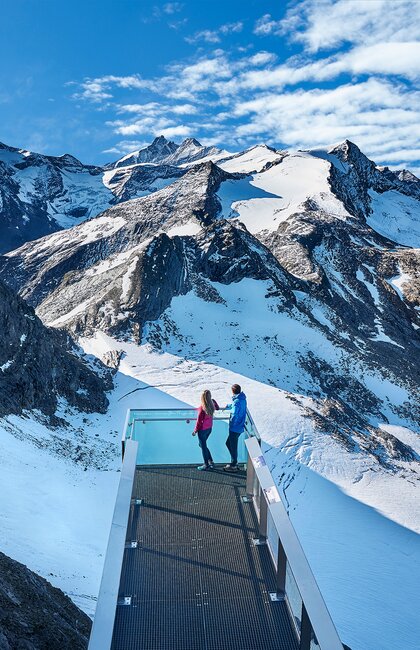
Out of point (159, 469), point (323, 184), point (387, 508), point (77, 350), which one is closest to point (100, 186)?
point (323, 184)

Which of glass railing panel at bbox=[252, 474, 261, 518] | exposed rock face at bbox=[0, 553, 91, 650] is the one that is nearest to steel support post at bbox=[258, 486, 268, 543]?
glass railing panel at bbox=[252, 474, 261, 518]

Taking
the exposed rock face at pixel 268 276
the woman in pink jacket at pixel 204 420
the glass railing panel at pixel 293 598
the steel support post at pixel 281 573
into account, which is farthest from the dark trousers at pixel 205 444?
the exposed rock face at pixel 268 276

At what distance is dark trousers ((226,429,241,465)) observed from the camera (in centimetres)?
902

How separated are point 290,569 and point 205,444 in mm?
3763

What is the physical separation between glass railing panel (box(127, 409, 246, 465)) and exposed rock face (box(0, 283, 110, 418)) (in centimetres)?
1181

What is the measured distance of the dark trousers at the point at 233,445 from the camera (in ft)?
29.6

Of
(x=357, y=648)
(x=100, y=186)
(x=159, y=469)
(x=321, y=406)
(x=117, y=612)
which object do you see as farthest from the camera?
(x=100, y=186)

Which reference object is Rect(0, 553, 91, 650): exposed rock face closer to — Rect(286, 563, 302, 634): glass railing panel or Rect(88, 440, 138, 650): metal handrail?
Rect(88, 440, 138, 650): metal handrail

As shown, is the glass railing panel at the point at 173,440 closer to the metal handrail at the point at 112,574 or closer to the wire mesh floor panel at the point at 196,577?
the wire mesh floor panel at the point at 196,577

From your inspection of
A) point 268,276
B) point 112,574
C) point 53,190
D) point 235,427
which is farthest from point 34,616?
point 53,190

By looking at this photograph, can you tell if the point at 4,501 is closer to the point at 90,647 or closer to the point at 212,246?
the point at 90,647

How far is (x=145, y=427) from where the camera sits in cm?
915

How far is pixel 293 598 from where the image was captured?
5555 millimetres

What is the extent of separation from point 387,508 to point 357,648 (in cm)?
853
